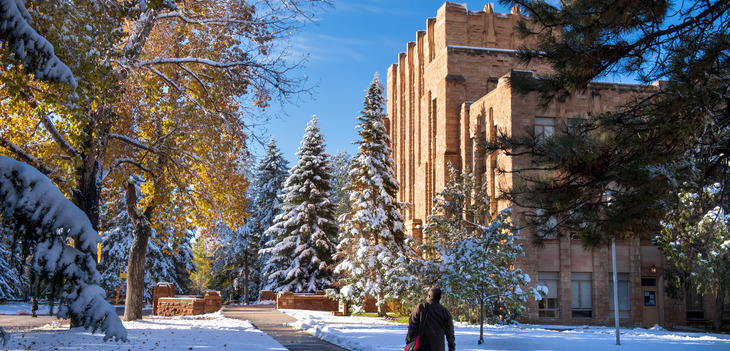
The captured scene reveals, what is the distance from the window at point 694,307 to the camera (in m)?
34.6

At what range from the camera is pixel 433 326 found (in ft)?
30.9

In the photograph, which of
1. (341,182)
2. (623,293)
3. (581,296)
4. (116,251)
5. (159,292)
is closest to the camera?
(159,292)

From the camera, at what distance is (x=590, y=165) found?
38.6ft

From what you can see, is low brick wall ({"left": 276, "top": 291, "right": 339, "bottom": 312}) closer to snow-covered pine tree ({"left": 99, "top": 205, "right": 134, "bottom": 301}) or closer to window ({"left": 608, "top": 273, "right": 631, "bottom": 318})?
window ({"left": 608, "top": 273, "right": 631, "bottom": 318})

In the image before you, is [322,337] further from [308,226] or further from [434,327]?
[308,226]

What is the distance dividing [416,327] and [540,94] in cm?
567

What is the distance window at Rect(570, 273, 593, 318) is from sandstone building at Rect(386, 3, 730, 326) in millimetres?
50

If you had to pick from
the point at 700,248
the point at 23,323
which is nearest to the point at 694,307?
the point at 700,248

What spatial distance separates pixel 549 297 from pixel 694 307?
8.37 metres

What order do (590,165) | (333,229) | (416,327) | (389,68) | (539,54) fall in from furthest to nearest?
(389,68) → (333,229) → (539,54) → (590,165) → (416,327)

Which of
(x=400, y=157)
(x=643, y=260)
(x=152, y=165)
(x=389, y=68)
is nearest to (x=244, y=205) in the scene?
(x=152, y=165)

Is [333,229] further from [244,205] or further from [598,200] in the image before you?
[598,200]

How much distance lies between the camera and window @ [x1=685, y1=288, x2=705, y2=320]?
34625 millimetres

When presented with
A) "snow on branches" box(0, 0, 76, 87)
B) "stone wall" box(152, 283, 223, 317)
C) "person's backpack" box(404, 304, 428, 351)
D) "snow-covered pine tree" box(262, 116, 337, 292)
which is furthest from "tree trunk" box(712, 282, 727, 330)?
"snow on branches" box(0, 0, 76, 87)
